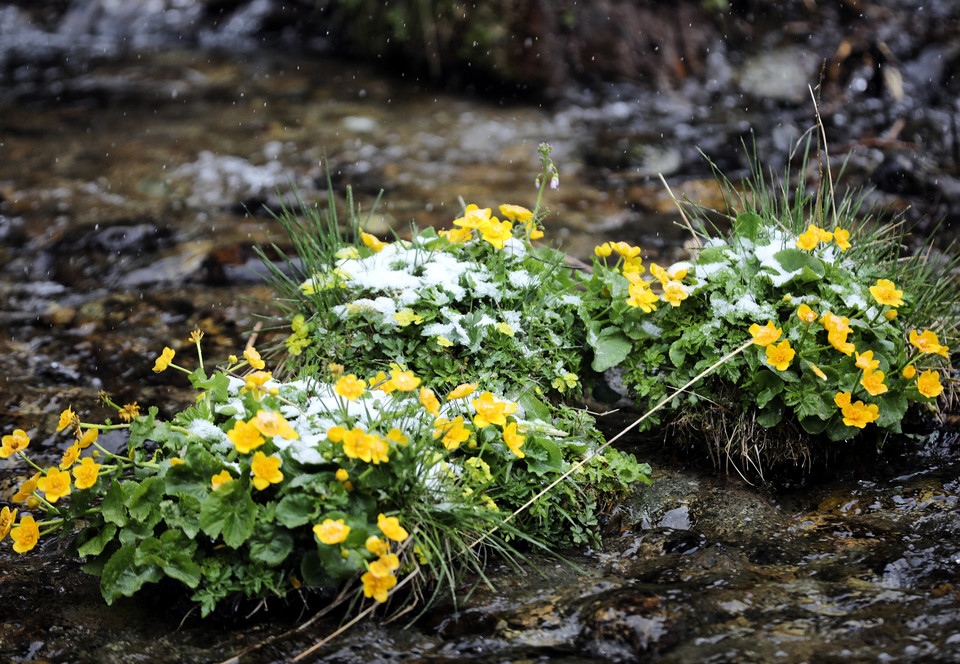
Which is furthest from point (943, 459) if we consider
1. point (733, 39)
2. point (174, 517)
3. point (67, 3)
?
point (67, 3)

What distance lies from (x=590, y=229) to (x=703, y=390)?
8.58 ft

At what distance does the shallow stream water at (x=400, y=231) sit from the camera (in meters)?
2.10

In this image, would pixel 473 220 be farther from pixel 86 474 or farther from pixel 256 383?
pixel 86 474

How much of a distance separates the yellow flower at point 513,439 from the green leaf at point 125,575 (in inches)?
39.6

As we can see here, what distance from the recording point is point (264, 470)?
2104mm

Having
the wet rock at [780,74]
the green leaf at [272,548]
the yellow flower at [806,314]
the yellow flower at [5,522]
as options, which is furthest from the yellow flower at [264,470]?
the wet rock at [780,74]

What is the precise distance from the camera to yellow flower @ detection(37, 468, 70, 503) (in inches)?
86.9

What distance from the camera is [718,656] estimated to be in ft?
6.42

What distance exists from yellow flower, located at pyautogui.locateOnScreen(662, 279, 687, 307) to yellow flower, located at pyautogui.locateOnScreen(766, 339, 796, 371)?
1.06 ft

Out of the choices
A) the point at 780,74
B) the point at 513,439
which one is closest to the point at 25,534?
the point at 513,439

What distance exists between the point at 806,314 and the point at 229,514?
1820 mm

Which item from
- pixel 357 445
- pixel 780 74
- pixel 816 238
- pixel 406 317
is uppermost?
pixel 780 74

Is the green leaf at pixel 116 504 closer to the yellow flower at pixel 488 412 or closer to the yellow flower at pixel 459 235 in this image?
the yellow flower at pixel 488 412

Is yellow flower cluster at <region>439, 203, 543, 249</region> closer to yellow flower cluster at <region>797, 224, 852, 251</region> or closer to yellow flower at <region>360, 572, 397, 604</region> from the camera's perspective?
yellow flower cluster at <region>797, 224, 852, 251</region>
